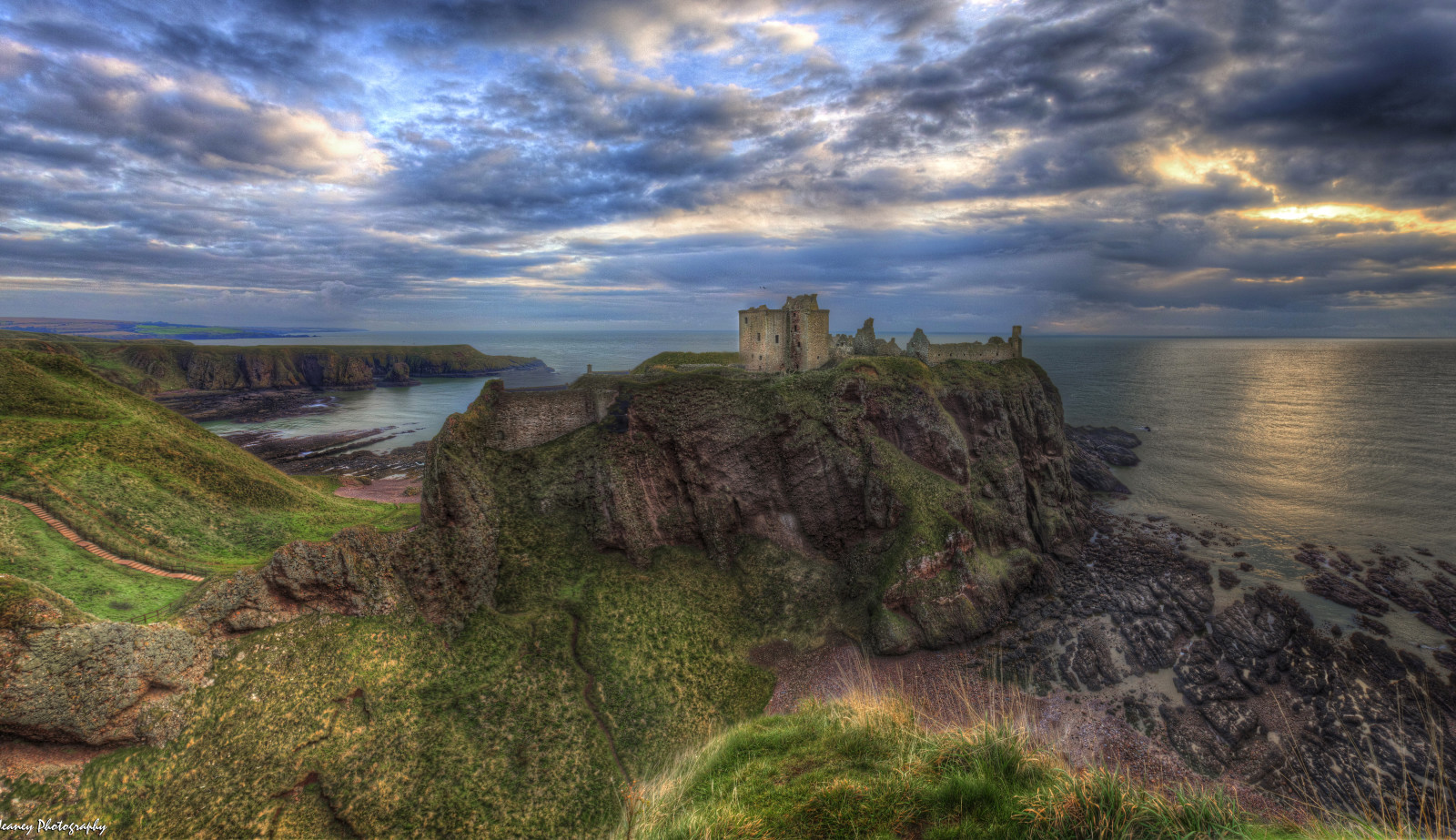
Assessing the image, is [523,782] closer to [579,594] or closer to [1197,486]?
[579,594]

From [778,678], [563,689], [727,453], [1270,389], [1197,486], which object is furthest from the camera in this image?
[1270,389]

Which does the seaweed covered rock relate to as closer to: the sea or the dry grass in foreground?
the dry grass in foreground

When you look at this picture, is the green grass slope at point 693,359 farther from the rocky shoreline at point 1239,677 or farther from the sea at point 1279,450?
the rocky shoreline at point 1239,677

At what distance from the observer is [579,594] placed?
27109 millimetres

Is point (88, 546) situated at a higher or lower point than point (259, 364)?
lower

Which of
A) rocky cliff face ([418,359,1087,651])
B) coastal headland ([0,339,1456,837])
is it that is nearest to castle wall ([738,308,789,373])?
coastal headland ([0,339,1456,837])

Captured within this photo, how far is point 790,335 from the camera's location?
44.5m

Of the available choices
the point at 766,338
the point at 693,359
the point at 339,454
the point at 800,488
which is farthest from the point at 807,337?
the point at 339,454

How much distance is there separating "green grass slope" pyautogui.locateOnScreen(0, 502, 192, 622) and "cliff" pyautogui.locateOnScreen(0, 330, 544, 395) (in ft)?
354

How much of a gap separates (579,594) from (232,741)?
14.0 metres

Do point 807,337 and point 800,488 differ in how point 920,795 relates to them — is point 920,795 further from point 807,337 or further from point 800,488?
point 807,337

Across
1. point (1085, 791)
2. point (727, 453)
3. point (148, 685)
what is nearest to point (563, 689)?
point (148, 685)

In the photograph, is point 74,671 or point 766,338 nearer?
point 74,671

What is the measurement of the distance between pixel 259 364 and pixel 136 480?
135 metres
